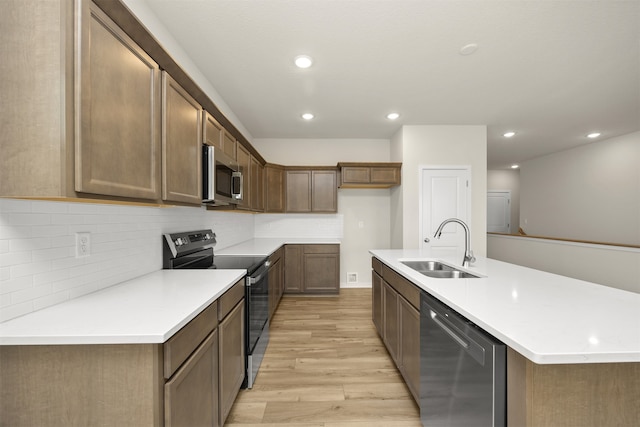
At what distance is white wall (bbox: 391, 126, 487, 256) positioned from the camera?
13.6ft

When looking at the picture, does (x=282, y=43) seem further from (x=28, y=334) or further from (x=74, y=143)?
(x=28, y=334)

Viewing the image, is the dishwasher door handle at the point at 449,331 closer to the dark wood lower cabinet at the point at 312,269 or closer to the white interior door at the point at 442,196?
the white interior door at the point at 442,196

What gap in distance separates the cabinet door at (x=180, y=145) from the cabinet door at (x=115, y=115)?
5 cm

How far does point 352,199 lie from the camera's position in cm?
497

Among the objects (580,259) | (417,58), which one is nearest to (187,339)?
(417,58)

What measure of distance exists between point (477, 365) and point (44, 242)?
185 centimetres

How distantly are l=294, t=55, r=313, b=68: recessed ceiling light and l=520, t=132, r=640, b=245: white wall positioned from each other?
587 cm

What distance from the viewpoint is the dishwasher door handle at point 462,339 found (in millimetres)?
1036

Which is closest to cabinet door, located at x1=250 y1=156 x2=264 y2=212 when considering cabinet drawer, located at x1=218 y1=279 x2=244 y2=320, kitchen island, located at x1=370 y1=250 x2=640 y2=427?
cabinet drawer, located at x1=218 y1=279 x2=244 y2=320

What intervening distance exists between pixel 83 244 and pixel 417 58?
107 inches

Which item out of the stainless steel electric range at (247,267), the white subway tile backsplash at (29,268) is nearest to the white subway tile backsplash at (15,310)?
the white subway tile backsplash at (29,268)

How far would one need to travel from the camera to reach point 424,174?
416cm

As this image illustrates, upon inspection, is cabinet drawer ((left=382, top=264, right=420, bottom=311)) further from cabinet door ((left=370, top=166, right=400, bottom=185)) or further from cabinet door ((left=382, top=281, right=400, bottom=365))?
cabinet door ((left=370, top=166, right=400, bottom=185))

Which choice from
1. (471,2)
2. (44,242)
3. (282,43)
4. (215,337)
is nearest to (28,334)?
(44,242)
